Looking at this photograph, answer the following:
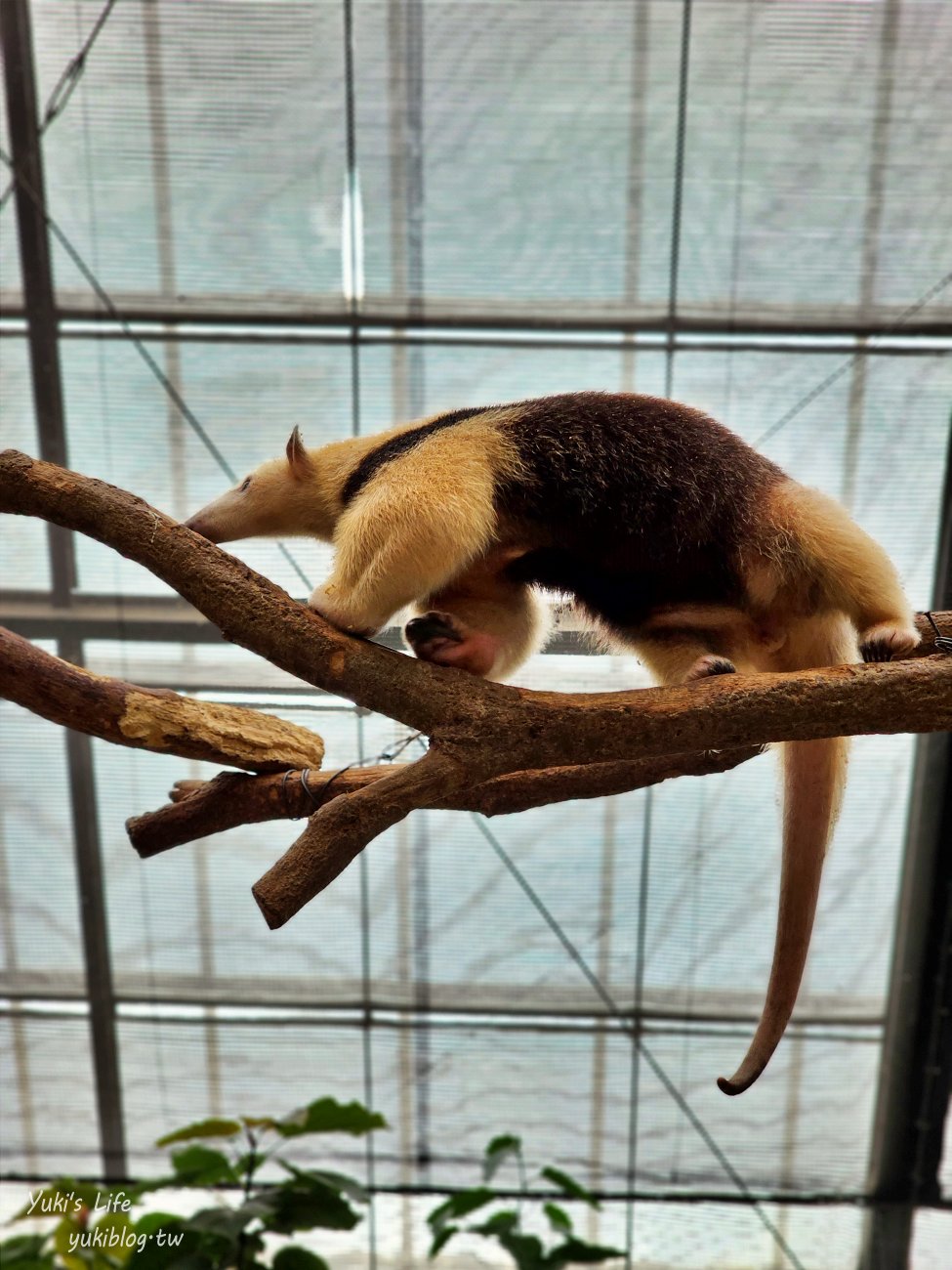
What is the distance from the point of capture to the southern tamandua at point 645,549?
3.16 m

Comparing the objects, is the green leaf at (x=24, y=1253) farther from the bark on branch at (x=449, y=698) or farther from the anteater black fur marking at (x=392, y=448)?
the anteater black fur marking at (x=392, y=448)

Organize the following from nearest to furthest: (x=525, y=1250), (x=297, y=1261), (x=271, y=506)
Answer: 1. (x=271, y=506)
2. (x=297, y=1261)
3. (x=525, y=1250)

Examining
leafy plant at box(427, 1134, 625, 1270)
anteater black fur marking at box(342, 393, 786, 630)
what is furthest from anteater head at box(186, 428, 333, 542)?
leafy plant at box(427, 1134, 625, 1270)

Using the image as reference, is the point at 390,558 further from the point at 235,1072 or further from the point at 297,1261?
the point at 235,1072

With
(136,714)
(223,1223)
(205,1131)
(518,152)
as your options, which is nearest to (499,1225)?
(223,1223)

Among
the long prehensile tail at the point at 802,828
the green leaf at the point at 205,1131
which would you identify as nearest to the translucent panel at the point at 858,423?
the long prehensile tail at the point at 802,828

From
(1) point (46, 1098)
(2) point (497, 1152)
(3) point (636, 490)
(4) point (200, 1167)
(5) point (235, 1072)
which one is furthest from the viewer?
(1) point (46, 1098)

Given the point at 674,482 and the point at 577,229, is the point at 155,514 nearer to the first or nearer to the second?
the point at 674,482

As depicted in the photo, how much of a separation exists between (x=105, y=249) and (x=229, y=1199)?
7.25 metres

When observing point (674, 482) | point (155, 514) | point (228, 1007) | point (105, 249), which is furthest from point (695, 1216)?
point (105, 249)

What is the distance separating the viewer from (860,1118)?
8.20m

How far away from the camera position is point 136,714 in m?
3.29

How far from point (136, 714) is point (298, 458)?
3.44ft

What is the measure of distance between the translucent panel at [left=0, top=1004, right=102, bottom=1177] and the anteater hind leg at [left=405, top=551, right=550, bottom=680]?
6.49 meters
